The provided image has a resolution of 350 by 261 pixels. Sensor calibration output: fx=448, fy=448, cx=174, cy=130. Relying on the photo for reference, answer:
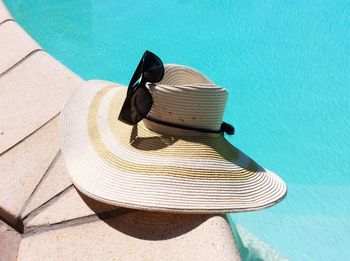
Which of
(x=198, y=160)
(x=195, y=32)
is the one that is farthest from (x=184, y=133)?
(x=195, y=32)

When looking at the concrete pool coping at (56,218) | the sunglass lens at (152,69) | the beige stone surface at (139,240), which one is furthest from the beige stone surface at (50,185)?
the sunglass lens at (152,69)

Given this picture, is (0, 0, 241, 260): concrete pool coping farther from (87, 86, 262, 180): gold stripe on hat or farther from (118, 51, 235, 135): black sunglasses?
(118, 51, 235, 135): black sunglasses

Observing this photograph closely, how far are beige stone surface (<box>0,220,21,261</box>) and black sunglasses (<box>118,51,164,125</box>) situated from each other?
16.0 inches

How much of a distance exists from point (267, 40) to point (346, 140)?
1.47 metres

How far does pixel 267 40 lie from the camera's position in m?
3.94

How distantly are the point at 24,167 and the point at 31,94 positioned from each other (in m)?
0.41

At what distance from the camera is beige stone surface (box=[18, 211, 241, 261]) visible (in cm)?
98

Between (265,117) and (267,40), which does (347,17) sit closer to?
(267,40)

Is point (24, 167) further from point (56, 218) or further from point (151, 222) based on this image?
point (151, 222)

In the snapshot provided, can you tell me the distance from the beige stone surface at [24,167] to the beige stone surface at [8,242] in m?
0.02

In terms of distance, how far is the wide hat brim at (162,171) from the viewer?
101 centimetres

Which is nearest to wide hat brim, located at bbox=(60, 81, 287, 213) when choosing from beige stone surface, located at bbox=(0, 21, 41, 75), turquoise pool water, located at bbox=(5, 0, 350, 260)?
beige stone surface, located at bbox=(0, 21, 41, 75)

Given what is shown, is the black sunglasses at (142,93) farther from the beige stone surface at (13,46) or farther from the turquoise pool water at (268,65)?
the turquoise pool water at (268,65)

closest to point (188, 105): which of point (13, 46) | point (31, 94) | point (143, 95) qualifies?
point (143, 95)
